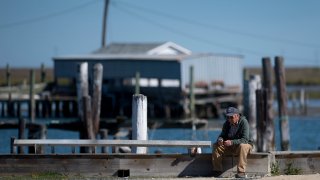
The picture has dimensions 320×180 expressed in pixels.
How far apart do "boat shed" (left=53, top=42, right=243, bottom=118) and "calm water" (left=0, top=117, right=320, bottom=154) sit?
8.08m

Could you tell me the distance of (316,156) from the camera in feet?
56.6

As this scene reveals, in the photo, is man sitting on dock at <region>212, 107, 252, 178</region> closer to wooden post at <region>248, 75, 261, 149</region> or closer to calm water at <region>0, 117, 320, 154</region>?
calm water at <region>0, 117, 320, 154</region>

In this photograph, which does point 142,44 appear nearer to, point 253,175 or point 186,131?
point 186,131

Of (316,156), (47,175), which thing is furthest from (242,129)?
(47,175)

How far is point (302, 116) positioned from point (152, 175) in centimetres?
4682

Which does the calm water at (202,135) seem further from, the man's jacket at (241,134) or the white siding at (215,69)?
the man's jacket at (241,134)

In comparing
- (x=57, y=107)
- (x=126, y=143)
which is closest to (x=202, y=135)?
(x=126, y=143)

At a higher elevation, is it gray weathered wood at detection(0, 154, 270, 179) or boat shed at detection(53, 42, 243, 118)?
boat shed at detection(53, 42, 243, 118)

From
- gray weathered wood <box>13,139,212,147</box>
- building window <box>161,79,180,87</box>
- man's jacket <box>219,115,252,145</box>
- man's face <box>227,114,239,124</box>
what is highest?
building window <box>161,79,180,87</box>

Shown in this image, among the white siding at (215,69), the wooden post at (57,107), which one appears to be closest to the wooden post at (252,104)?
the white siding at (215,69)

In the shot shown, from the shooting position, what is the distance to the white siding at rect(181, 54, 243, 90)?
59.9 m

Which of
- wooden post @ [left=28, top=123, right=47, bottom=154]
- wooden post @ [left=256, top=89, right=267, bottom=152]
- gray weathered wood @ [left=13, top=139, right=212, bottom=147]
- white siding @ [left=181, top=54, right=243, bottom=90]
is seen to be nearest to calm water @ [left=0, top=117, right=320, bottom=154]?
wooden post @ [left=28, top=123, right=47, bottom=154]

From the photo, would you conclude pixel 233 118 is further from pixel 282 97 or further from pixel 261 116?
pixel 282 97

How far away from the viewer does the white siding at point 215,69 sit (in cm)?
5992
